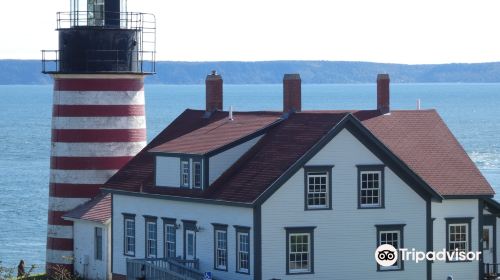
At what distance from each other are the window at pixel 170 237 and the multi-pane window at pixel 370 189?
575 cm

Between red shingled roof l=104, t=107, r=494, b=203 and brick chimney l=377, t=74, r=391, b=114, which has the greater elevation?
brick chimney l=377, t=74, r=391, b=114

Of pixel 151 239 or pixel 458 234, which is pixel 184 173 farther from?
pixel 458 234

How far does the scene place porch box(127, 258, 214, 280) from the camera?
38906mm

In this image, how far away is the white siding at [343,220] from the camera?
37500 millimetres

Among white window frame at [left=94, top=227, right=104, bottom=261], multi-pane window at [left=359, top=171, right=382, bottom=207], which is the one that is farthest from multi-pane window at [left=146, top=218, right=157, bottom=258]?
multi-pane window at [left=359, top=171, right=382, bottom=207]

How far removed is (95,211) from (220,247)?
7671 millimetres

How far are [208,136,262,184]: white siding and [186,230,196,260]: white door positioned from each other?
1.74 meters

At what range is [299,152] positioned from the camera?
3812cm

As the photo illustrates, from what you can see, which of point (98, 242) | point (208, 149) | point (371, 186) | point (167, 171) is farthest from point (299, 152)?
point (98, 242)

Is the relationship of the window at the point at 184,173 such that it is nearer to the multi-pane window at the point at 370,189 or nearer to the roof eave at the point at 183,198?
the roof eave at the point at 183,198

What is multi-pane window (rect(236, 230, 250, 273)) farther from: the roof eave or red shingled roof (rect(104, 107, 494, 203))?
red shingled roof (rect(104, 107, 494, 203))

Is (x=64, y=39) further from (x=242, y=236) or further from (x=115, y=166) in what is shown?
(x=242, y=236)

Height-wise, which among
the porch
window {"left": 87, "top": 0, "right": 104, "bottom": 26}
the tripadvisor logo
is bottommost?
the porch

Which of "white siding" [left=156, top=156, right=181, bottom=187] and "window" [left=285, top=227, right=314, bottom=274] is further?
"white siding" [left=156, top=156, right=181, bottom=187]
